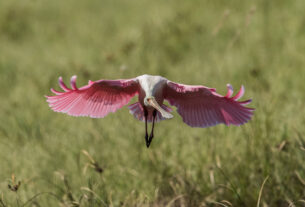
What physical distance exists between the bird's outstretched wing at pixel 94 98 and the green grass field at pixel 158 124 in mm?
682

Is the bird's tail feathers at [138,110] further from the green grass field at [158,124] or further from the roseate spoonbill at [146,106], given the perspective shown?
the green grass field at [158,124]

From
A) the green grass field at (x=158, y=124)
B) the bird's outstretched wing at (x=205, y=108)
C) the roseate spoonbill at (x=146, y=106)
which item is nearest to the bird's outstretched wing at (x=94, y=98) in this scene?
the roseate spoonbill at (x=146, y=106)

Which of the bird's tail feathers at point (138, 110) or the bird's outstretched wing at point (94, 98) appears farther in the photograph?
the bird's tail feathers at point (138, 110)

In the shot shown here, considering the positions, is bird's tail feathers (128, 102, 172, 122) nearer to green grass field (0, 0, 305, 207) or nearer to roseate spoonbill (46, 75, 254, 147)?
roseate spoonbill (46, 75, 254, 147)

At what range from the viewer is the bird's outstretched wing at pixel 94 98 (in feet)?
4.67

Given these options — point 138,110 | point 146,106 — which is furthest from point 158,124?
point 146,106

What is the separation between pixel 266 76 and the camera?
3.94 meters

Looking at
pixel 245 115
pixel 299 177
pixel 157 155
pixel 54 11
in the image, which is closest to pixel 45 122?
pixel 157 155

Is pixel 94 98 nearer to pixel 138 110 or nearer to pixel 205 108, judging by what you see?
pixel 138 110

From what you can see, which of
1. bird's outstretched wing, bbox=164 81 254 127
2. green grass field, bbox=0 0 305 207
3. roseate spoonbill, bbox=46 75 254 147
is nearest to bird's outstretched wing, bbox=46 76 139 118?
roseate spoonbill, bbox=46 75 254 147

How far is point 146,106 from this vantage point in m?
1.37

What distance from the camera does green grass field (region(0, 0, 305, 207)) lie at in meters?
2.54

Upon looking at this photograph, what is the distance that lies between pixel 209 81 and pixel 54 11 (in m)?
3.66

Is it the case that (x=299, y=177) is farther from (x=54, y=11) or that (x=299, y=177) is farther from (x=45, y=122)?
(x=54, y=11)
